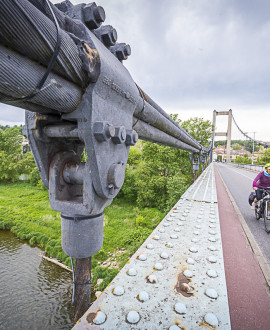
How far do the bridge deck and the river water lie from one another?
715 centimetres

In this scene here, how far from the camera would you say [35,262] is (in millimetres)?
9703

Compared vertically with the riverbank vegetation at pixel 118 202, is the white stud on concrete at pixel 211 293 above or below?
above

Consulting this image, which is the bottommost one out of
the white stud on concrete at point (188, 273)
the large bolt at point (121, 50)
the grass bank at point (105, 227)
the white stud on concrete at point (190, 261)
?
the grass bank at point (105, 227)

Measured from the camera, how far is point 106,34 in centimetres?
111

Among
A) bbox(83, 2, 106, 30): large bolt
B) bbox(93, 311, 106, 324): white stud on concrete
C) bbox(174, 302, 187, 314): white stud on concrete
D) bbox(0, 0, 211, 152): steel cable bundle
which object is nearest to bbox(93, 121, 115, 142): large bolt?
bbox(0, 0, 211, 152): steel cable bundle

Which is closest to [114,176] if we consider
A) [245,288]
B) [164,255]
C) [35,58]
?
[35,58]

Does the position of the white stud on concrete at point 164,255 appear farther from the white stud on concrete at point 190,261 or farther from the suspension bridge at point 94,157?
the white stud on concrete at point 190,261

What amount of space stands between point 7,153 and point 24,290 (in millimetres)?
24637

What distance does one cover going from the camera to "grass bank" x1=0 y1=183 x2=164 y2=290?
9492 mm

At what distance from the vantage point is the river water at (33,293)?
662 centimetres

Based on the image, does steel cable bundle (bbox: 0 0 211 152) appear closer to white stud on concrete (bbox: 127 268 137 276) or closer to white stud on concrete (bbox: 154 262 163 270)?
white stud on concrete (bbox: 127 268 137 276)

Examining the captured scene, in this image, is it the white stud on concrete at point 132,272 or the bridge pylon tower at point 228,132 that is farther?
the bridge pylon tower at point 228,132

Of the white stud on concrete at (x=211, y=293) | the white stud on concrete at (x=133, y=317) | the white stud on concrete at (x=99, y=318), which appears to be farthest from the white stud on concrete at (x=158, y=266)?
the white stud on concrete at (x=99, y=318)

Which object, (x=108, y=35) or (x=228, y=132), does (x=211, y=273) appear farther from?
(x=228, y=132)
